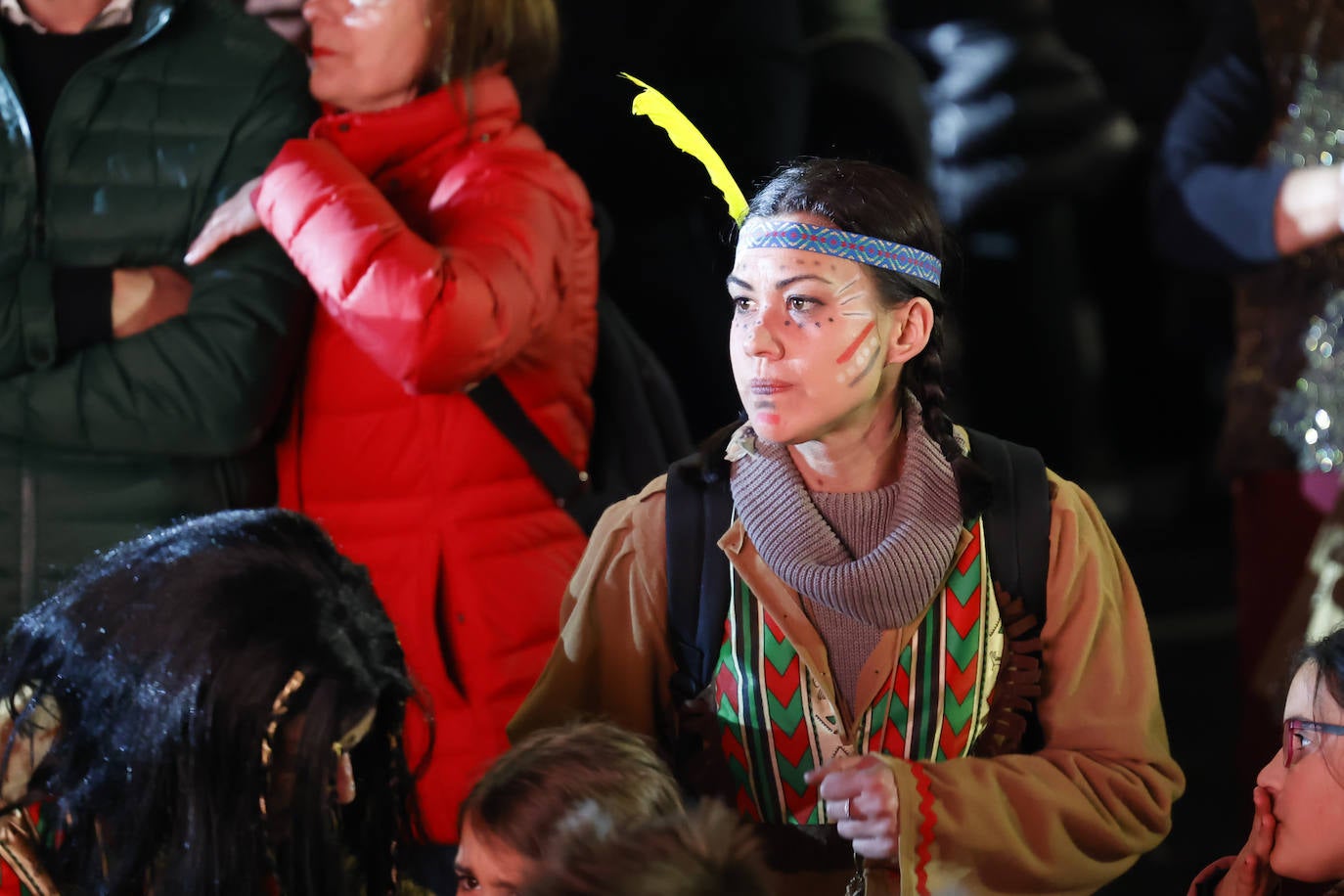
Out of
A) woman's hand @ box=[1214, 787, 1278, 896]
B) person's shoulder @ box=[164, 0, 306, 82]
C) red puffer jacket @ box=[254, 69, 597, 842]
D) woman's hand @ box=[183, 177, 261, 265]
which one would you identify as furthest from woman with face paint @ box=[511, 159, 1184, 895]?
person's shoulder @ box=[164, 0, 306, 82]

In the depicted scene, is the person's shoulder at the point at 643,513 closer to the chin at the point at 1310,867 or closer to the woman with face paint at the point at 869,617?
the woman with face paint at the point at 869,617

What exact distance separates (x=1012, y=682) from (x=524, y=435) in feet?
2.97

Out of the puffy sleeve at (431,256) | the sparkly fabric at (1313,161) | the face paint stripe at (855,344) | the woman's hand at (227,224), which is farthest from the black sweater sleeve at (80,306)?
the sparkly fabric at (1313,161)

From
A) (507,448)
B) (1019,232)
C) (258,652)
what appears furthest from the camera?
(1019,232)

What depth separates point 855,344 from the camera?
Answer: 204 cm

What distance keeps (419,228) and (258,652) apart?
40.5 inches

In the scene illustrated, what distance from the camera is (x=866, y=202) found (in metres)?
2.03

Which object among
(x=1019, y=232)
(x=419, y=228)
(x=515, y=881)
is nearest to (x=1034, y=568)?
(x=515, y=881)

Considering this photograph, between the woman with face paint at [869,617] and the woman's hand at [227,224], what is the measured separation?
869mm

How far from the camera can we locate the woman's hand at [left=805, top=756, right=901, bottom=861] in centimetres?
191

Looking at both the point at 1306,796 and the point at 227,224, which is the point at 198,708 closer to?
the point at 227,224

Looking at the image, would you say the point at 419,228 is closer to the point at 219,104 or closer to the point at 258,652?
the point at 219,104

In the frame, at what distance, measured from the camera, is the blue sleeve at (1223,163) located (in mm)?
3123

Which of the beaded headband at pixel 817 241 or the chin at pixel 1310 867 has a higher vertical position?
the beaded headband at pixel 817 241
